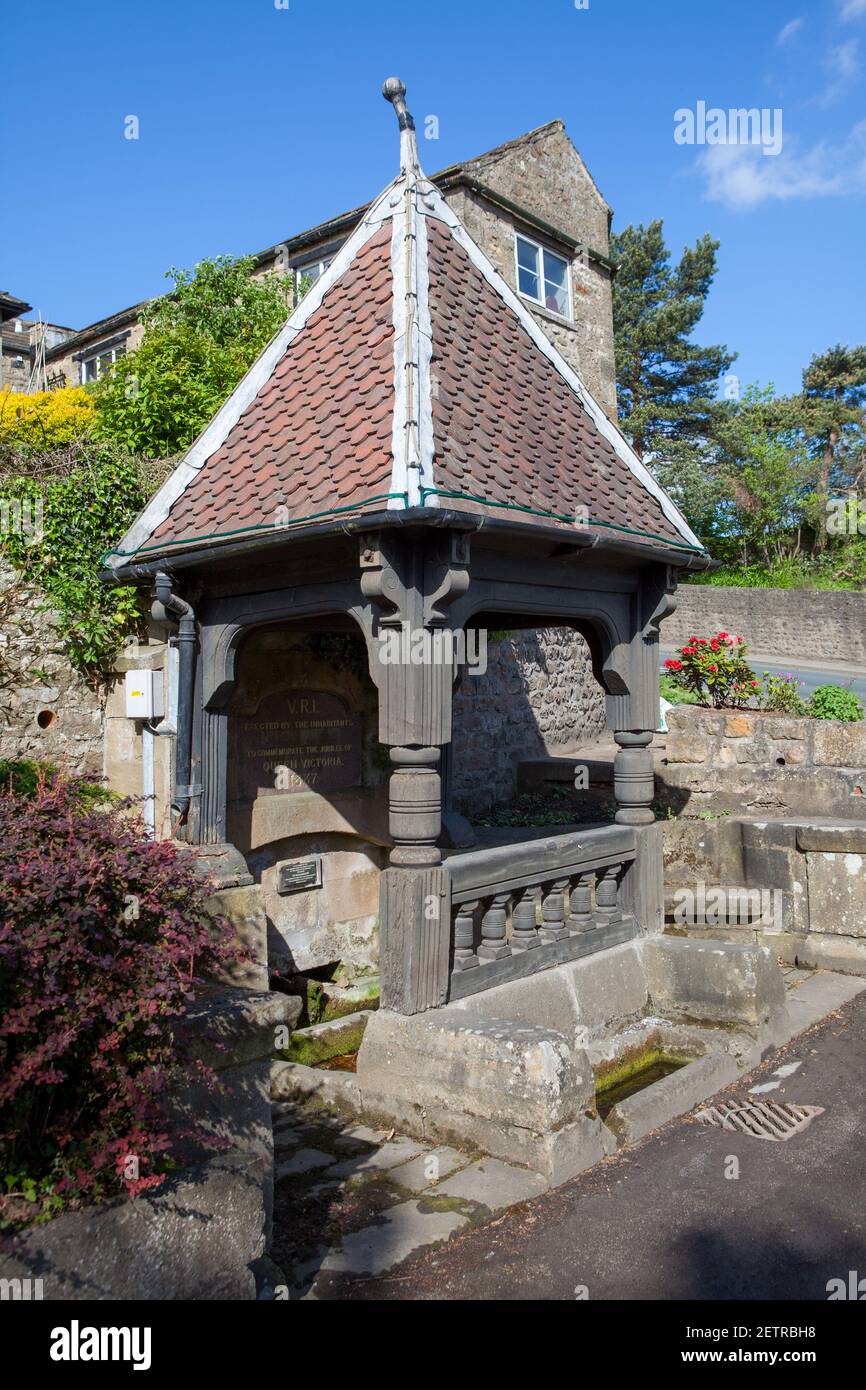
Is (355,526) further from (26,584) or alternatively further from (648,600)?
(26,584)

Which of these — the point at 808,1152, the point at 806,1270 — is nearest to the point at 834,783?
the point at 808,1152

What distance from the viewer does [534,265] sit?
48.3 ft

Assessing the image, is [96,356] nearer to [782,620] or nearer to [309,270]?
[309,270]

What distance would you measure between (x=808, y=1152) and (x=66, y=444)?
6.98 metres

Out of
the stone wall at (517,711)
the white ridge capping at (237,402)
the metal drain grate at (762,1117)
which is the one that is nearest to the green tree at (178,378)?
the white ridge capping at (237,402)

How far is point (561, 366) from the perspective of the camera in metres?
6.86

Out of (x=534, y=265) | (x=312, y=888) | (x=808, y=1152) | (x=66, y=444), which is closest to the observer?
(x=808, y=1152)

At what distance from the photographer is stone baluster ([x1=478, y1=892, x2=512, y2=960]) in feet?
17.6

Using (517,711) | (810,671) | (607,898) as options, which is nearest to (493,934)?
(607,898)

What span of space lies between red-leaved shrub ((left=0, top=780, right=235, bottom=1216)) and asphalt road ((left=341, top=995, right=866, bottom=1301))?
133 cm

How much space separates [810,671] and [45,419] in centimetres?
1516

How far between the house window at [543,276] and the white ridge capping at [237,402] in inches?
330

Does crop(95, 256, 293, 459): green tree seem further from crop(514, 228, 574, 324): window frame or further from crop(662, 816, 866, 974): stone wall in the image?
crop(662, 816, 866, 974): stone wall

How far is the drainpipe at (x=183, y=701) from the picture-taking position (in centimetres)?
598
